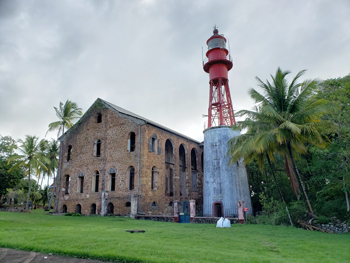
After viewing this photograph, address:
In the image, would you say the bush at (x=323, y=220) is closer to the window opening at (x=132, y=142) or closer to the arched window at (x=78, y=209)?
the window opening at (x=132, y=142)

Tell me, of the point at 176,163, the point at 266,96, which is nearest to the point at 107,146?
the point at 176,163

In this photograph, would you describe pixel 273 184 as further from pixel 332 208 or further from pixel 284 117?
pixel 284 117

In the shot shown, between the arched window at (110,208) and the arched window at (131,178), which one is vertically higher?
the arched window at (131,178)

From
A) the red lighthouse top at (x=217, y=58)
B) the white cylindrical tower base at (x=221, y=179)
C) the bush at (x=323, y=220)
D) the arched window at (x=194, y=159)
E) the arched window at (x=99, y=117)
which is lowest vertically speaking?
the bush at (x=323, y=220)

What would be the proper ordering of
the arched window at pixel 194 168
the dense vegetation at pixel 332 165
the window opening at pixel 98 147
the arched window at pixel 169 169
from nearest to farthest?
the dense vegetation at pixel 332 165, the window opening at pixel 98 147, the arched window at pixel 169 169, the arched window at pixel 194 168

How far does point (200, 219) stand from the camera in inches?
640

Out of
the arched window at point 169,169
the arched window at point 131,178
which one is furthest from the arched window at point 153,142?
the arched window at point 169,169

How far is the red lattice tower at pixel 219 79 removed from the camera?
→ 2244 centimetres

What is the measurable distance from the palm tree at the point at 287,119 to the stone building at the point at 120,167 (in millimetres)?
7918

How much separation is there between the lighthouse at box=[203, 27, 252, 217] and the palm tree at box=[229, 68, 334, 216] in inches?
143

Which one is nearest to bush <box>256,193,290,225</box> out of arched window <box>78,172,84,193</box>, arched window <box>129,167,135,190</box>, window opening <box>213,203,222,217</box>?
window opening <box>213,203,222,217</box>

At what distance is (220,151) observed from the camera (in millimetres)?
20844

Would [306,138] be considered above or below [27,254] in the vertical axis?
above

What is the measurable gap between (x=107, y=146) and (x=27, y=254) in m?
17.3
